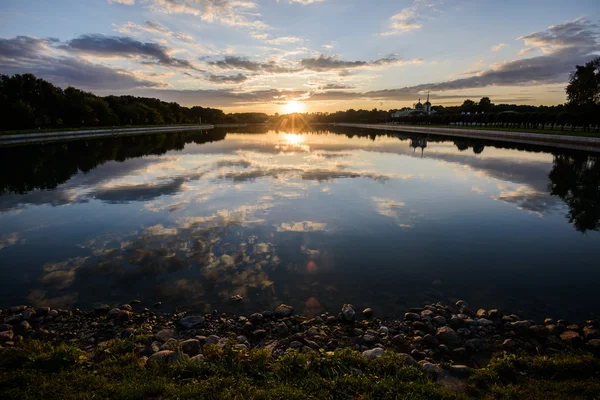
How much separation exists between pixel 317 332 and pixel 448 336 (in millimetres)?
3109

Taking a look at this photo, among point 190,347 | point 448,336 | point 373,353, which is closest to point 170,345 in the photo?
point 190,347

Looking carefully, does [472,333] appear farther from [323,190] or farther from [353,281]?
[323,190]

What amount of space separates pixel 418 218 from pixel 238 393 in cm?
1426

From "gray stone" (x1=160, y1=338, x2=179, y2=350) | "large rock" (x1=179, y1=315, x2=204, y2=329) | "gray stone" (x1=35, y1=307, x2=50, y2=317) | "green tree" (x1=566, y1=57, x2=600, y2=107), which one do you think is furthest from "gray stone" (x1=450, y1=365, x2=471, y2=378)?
"green tree" (x1=566, y1=57, x2=600, y2=107)

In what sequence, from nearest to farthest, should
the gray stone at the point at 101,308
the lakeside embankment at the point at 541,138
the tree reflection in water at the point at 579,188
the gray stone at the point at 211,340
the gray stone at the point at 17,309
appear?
the gray stone at the point at 211,340 → the gray stone at the point at 17,309 → the gray stone at the point at 101,308 → the tree reflection in water at the point at 579,188 → the lakeside embankment at the point at 541,138

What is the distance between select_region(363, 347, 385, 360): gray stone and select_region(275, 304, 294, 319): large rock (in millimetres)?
2604

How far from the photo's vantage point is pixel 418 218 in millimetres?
17406

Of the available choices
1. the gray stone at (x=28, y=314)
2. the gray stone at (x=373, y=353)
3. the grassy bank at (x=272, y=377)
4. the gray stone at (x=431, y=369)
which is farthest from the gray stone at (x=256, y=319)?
the gray stone at (x=28, y=314)

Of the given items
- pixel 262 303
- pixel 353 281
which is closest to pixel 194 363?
pixel 262 303

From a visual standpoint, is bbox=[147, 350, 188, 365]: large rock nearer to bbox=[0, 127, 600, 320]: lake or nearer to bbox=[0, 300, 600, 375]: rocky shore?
bbox=[0, 300, 600, 375]: rocky shore

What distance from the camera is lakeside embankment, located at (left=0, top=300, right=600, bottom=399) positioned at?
560 cm

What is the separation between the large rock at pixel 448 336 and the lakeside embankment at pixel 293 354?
2cm

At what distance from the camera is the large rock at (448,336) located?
24.9ft

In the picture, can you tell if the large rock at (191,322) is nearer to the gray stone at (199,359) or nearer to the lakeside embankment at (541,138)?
the gray stone at (199,359)
